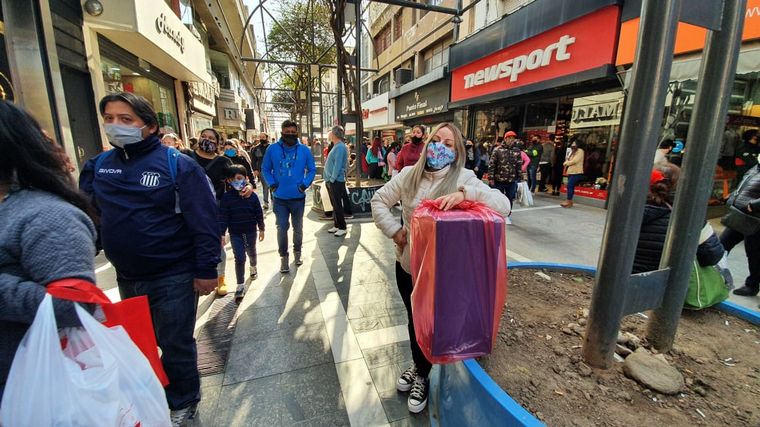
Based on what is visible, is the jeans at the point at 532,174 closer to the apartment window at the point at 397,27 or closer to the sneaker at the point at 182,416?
the sneaker at the point at 182,416

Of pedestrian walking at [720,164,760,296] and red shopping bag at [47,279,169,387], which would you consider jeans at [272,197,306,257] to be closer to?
red shopping bag at [47,279,169,387]

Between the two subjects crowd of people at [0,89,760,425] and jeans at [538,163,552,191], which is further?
jeans at [538,163,552,191]

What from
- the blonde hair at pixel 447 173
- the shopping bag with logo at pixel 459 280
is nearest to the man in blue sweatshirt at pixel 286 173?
the blonde hair at pixel 447 173

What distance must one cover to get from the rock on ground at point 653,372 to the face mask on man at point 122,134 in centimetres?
285

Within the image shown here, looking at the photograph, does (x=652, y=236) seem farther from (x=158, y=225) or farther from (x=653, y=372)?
(x=158, y=225)

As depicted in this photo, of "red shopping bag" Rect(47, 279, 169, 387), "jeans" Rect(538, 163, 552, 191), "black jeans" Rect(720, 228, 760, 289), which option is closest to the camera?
"red shopping bag" Rect(47, 279, 169, 387)

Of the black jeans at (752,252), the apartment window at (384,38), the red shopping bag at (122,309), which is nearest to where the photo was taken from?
the red shopping bag at (122,309)

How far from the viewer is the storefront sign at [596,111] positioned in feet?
27.1

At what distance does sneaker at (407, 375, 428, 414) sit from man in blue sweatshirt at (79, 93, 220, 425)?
4.54 ft

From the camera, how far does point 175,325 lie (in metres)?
2.00

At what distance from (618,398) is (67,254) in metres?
2.37

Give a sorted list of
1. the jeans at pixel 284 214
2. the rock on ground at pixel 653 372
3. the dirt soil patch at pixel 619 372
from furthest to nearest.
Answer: the jeans at pixel 284 214, the rock on ground at pixel 653 372, the dirt soil patch at pixel 619 372

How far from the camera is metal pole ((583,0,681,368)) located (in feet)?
4.95

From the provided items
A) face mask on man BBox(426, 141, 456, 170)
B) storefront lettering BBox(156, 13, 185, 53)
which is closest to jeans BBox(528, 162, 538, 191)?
face mask on man BBox(426, 141, 456, 170)
